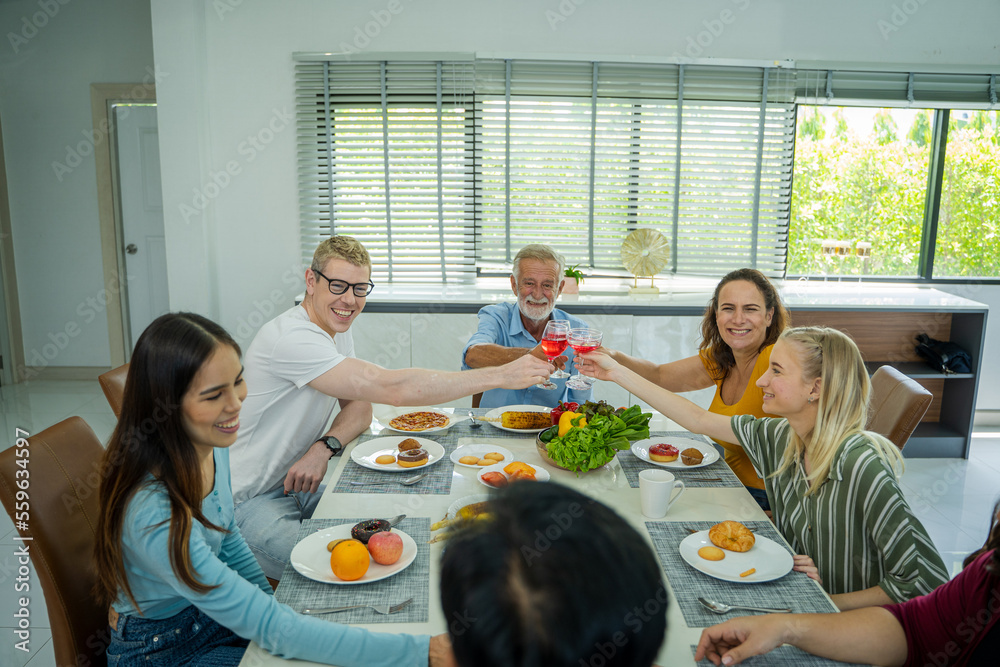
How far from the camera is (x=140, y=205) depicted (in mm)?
5137

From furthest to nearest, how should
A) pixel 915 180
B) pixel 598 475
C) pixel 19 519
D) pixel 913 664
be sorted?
pixel 915 180 → pixel 598 475 → pixel 19 519 → pixel 913 664

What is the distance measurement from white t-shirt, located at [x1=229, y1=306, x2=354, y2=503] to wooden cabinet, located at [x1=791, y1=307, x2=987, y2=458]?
2.90 m

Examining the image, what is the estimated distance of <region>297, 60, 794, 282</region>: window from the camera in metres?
4.20

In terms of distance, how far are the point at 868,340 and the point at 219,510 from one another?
13.3 feet

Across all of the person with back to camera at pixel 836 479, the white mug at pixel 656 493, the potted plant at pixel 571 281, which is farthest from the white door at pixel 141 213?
the person with back to camera at pixel 836 479

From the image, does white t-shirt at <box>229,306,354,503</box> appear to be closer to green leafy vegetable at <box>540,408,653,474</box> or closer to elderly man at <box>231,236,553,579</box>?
elderly man at <box>231,236,553,579</box>

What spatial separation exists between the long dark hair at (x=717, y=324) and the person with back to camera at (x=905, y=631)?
111 cm

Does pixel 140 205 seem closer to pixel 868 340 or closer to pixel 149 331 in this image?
pixel 149 331

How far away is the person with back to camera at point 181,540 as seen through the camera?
46.6 inches

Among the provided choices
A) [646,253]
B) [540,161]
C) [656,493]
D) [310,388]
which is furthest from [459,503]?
[540,161]

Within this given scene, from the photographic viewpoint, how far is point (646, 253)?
4184mm

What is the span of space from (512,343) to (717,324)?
904mm

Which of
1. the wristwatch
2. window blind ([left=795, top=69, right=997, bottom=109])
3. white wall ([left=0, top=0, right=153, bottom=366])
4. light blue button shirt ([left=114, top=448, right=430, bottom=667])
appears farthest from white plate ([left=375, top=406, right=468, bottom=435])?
white wall ([left=0, top=0, right=153, bottom=366])

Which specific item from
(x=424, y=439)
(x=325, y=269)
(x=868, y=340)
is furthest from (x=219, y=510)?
(x=868, y=340)
